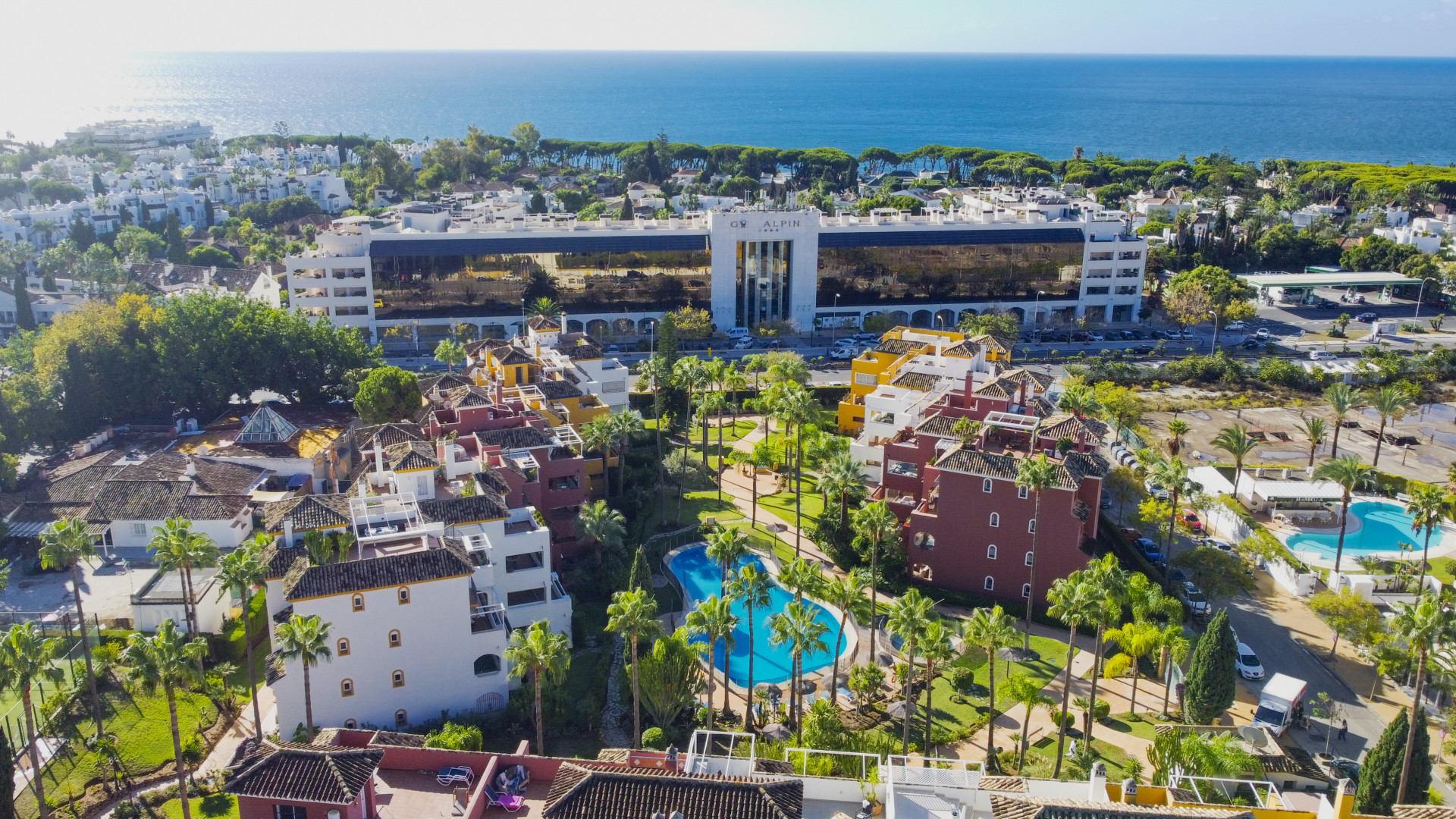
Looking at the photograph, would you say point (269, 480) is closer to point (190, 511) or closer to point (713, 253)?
point (190, 511)

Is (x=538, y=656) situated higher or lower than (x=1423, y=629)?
lower

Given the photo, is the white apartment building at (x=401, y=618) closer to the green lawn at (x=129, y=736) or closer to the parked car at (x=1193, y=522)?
the green lawn at (x=129, y=736)

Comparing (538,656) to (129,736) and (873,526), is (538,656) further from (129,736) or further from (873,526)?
(129,736)

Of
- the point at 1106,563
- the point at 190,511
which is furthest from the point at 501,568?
the point at 1106,563

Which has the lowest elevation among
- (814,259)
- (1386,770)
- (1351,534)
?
(1351,534)

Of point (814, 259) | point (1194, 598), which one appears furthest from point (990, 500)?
point (814, 259)

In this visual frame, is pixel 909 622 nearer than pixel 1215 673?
Yes

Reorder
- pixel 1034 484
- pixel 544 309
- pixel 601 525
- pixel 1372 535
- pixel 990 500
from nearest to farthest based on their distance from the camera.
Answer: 1. pixel 1034 484
2. pixel 601 525
3. pixel 990 500
4. pixel 1372 535
5. pixel 544 309
